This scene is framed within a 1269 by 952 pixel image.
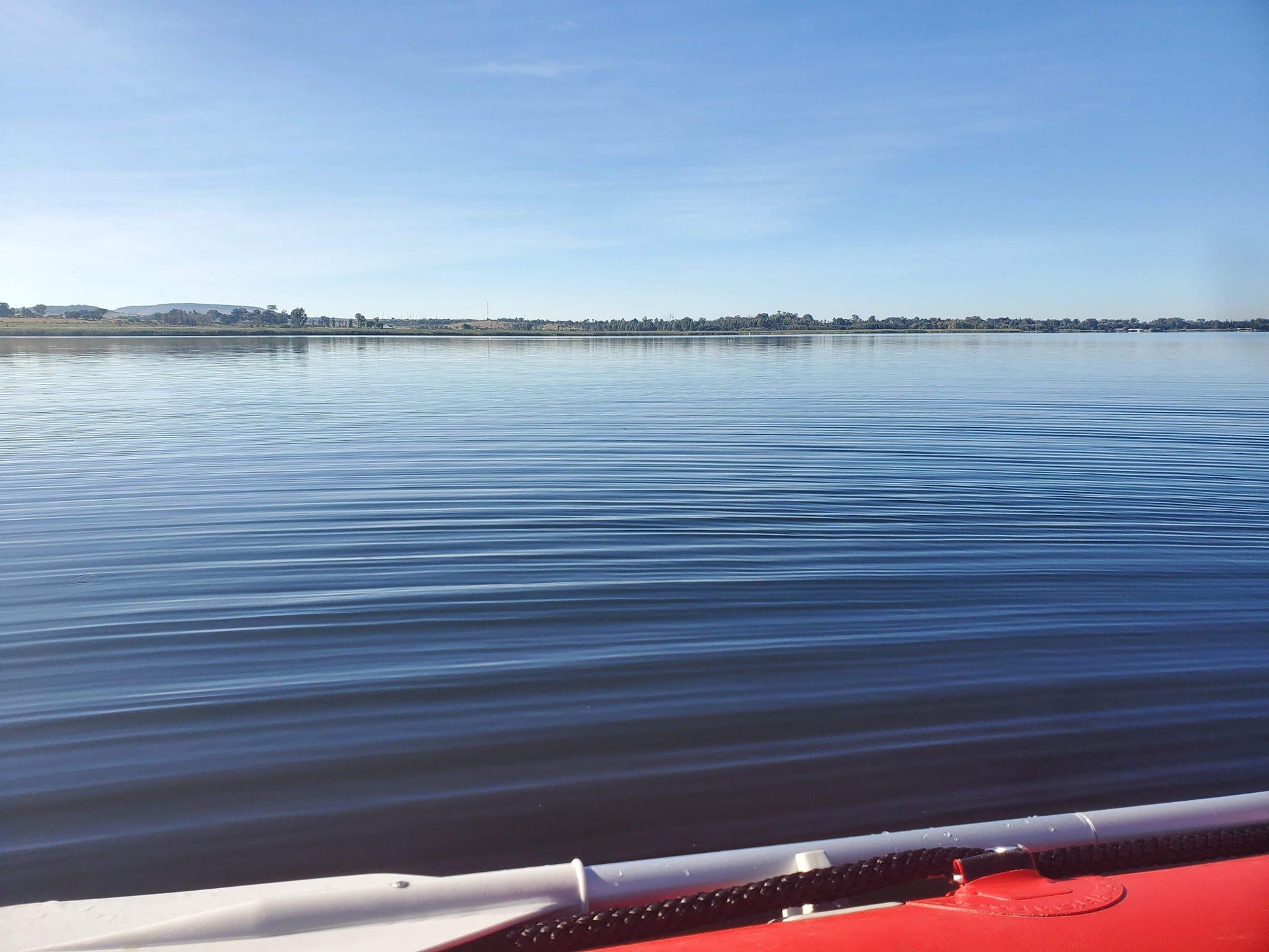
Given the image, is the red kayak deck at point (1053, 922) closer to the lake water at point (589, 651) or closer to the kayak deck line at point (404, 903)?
the kayak deck line at point (404, 903)

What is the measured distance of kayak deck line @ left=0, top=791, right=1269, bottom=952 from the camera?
7.82ft

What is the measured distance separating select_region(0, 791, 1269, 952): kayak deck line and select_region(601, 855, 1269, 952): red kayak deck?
29cm

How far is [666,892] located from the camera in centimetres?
262

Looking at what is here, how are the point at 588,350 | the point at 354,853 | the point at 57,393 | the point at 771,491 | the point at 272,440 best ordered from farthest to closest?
the point at 588,350, the point at 57,393, the point at 272,440, the point at 771,491, the point at 354,853

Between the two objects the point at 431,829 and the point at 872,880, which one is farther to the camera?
the point at 431,829

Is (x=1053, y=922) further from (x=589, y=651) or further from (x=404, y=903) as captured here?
(x=589, y=651)

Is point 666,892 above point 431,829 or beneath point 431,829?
above

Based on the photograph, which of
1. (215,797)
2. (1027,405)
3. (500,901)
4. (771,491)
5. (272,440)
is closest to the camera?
(500,901)

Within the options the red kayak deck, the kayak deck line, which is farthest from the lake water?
the red kayak deck

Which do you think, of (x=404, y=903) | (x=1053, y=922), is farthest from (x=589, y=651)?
(x=1053, y=922)

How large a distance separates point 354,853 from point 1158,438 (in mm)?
17559

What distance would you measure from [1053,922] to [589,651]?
11.9 feet

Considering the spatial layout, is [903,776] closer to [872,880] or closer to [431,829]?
[872,880]

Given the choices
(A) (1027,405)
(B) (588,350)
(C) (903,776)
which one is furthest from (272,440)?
(B) (588,350)
